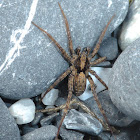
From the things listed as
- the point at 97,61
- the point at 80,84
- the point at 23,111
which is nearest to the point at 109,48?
the point at 97,61

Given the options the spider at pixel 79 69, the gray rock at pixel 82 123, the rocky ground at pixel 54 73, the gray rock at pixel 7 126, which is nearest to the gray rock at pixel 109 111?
the rocky ground at pixel 54 73

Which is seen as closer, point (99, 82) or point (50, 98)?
point (50, 98)

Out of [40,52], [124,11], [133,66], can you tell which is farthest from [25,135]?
[124,11]

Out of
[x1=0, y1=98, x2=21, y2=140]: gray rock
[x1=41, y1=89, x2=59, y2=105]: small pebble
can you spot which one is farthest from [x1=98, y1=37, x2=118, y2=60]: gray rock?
[x1=0, y1=98, x2=21, y2=140]: gray rock

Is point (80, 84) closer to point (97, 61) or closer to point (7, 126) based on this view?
point (97, 61)

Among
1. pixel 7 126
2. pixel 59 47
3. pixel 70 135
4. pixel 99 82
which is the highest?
pixel 59 47

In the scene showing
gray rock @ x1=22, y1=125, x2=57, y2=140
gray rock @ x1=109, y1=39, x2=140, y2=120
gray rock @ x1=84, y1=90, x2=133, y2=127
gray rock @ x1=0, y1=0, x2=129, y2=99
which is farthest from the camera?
gray rock @ x1=84, y1=90, x2=133, y2=127

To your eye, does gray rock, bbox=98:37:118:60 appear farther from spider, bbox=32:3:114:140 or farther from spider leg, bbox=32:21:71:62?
spider leg, bbox=32:21:71:62
